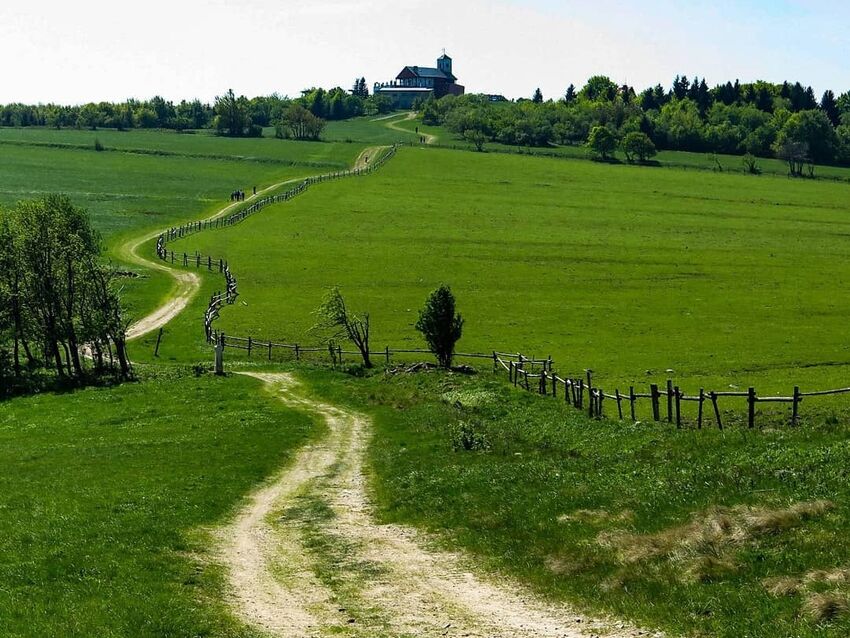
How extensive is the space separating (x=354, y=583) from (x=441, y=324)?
1329 inches

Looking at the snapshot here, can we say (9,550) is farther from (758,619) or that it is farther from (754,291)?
(754,291)

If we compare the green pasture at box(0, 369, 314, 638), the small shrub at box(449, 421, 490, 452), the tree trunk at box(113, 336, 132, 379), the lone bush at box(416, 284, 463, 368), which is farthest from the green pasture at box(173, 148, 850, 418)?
the green pasture at box(0, 369, 314, 638)

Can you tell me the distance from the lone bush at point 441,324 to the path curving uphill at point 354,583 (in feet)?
78.5

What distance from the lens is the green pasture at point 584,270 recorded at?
58188mm

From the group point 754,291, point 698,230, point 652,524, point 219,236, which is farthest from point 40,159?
point 652,524

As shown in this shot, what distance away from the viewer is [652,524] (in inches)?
790

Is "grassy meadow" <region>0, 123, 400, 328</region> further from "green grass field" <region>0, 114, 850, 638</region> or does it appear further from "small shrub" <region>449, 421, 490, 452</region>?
"small shrub" <region>449, 421, 490, 452</region>

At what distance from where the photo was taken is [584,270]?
90.3 meters

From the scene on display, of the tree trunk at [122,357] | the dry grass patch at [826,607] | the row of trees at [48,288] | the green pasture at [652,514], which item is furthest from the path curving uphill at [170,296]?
the dry grass patch at [826,607]

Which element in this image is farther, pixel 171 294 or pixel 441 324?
pixel 171 294

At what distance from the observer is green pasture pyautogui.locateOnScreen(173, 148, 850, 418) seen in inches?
2291

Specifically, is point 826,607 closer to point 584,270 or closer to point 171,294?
point 171,294

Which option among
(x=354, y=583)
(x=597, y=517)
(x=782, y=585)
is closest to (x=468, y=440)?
(x=597, y=517)

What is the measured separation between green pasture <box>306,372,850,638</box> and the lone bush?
1772cm
